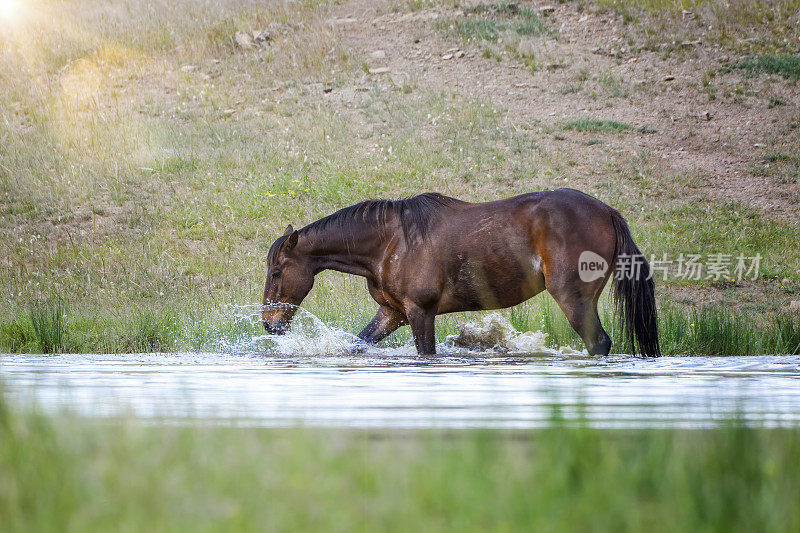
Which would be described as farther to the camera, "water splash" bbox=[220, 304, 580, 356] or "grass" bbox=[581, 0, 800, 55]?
"grass" bbox=[581, 0, 800, 55]

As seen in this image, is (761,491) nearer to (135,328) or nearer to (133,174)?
(135,328)

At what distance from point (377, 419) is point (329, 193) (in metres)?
19.2

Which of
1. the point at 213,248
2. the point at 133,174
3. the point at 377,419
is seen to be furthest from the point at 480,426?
the point at 133,174

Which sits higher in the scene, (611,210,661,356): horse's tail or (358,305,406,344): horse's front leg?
(611,210,661,356): horse's tail

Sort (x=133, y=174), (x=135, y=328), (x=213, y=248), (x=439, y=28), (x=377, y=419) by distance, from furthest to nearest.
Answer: (x=439, y=28), (x=133, y=174), (x=213, y=248), (x=135, y=328), (x=377, y=419)

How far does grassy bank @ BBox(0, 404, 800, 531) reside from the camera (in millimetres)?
2402

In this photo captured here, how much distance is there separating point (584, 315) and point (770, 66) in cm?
2423

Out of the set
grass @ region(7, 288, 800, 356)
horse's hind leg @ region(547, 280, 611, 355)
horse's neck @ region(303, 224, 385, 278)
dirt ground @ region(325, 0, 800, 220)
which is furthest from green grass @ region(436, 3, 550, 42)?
horse's hind leg @ region(547, 280, 611, 355)

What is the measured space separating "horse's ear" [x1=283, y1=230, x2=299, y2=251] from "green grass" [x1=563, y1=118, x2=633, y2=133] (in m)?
18.7

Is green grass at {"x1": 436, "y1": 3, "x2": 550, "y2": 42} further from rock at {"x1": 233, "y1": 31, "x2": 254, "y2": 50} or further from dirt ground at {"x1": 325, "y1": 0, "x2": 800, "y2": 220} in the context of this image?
rock at {"x1": 233, "y1": 31, "x2": 254, "y2": 50}

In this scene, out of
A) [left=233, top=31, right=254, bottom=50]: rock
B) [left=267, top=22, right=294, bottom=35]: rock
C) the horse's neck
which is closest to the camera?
the horse's neck

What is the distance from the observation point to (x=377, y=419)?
4559 millimetres

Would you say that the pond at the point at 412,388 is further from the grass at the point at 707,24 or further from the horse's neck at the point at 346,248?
the grass at the point at 707,24

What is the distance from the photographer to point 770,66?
30.7 m
